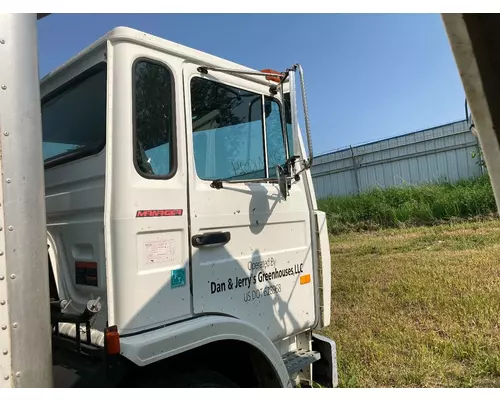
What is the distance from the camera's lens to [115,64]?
1.98m

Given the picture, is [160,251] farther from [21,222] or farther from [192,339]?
[21,222]

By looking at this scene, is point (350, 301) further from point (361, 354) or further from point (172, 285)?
point (172, 285)

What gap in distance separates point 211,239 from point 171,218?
0.27 meters

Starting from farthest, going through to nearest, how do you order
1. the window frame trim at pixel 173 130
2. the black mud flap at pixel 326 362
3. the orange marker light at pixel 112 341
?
the black mud flap at pixel 326 362
the window frame trim at pixel 173 130
the orange marker light at pixel 112 341

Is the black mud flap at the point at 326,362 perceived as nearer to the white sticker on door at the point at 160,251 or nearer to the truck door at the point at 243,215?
the truck door at the point at 243,215

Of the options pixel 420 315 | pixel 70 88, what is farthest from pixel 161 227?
pixel 420 315

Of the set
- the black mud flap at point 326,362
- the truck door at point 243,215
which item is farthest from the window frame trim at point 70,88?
the black mud flap at point 326,362

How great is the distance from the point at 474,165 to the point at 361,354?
11369mm

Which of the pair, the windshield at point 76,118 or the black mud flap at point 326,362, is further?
Result: the black mud flap at point 326,362

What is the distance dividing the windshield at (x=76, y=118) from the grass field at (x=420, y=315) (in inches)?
108

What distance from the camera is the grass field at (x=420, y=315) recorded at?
3.54 meters

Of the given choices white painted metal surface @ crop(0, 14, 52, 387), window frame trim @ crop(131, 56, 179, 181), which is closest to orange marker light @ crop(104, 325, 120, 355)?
white painted metal surface @ crop(0, 14, 52, 387)

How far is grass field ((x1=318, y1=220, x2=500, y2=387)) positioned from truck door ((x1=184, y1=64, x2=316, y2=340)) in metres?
1.35

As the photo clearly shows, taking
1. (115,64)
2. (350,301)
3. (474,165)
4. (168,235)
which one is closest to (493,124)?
(168,235)
